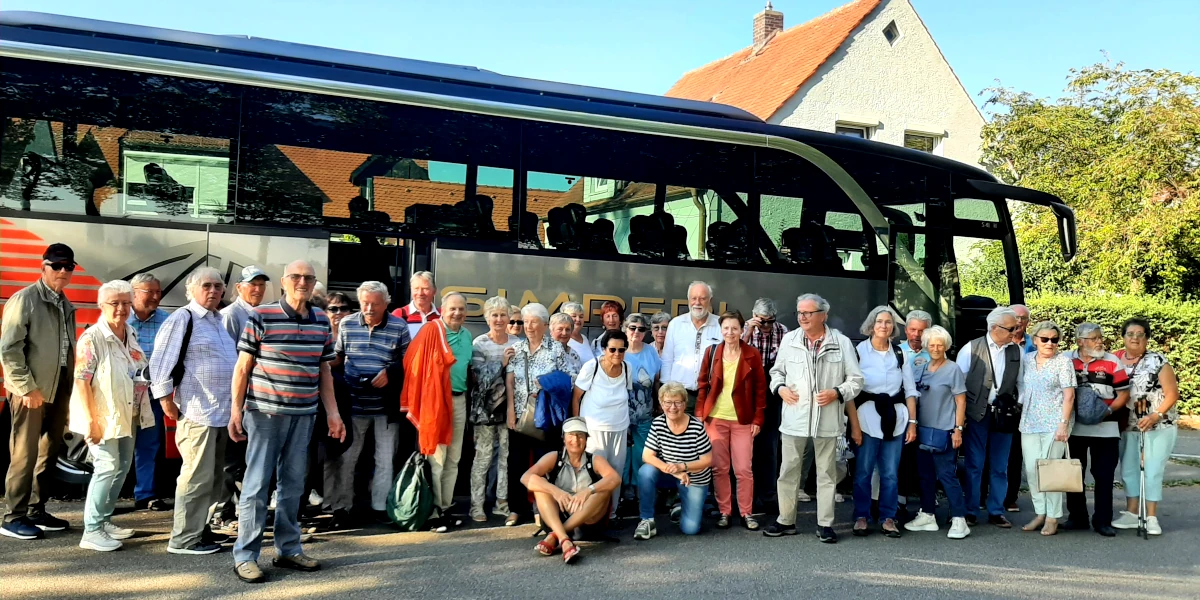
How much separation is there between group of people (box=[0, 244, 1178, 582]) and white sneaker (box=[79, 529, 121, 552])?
1 centimetres

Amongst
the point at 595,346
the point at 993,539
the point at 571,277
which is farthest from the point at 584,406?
the point at 993,539

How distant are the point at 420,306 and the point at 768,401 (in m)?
2.78

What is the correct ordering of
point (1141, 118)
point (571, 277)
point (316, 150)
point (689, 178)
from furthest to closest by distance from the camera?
point (1141, 118) → point (689, 178) → point (571, 277) → point (316, 150)

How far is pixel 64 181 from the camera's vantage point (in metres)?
6.30

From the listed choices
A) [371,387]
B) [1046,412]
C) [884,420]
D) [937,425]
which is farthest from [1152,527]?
[371,387]

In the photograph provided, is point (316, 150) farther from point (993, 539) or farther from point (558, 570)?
point (993, 539)

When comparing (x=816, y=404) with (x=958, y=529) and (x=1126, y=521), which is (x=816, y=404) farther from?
(x=1126, y=521)

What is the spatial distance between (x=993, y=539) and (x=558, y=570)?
130 inches

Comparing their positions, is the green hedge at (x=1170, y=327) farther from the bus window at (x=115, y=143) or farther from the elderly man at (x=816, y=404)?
the bus window at (x=115, y=143)

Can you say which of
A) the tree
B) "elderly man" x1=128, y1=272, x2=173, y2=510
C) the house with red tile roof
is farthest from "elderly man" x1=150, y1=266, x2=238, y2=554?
the house with red tile roof

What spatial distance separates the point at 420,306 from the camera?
655cm

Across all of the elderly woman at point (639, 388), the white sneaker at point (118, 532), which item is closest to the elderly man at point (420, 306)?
the elderly woman at point (639, 388)

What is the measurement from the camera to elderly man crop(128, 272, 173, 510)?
622 centimetres

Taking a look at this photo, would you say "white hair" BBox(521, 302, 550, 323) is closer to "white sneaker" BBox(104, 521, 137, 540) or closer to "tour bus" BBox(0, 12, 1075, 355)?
"tour bus" BBox(0, 12, 1075, 355)
